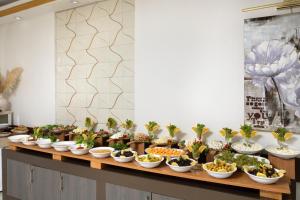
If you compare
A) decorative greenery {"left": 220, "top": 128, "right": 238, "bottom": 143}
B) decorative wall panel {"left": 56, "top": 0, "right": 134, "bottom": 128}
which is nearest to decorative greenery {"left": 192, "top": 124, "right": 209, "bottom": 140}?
decorative greenery {"left": 220, "top": 128, "right": 238, "bottom": 143}

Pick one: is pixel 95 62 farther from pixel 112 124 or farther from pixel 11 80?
pixel 11 80

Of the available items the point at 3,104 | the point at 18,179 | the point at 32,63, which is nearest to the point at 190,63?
the point at 18,179

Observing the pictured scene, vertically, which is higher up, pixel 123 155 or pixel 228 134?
pixel 228 134

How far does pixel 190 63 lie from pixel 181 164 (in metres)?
1.10

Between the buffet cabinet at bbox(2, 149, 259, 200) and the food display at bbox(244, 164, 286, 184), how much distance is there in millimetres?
124

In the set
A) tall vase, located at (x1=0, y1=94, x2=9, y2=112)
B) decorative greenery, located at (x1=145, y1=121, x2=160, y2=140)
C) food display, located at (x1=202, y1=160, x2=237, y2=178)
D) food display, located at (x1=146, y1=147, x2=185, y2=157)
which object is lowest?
food display, located at (x1=202, y1=160, x2=237, y2=178)

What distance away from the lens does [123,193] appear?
2.38 meters

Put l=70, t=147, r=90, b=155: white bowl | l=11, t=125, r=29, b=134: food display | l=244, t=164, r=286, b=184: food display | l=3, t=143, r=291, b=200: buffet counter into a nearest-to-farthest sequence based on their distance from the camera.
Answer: l=244, t=164, r=286, b=184: food display, l=3, t=143, r=291, b=200: buffet counter, l=70, t=147, r=90, b=155: white bowl, l=11, t=125, r=29, b=134: food display

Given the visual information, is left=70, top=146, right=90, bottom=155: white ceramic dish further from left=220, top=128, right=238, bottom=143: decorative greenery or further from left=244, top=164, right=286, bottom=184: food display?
left=244, top=164, right=286, bottom=184: food display

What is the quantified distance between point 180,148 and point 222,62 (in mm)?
962

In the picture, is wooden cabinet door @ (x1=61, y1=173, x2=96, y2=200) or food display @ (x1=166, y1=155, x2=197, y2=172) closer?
food display @ (x1=166, y1=155, x2=197, y2=172)

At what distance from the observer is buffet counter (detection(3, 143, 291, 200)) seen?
196cm

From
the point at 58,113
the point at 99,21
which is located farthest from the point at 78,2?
the point at 58,113

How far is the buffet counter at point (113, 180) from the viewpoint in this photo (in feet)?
6.44
